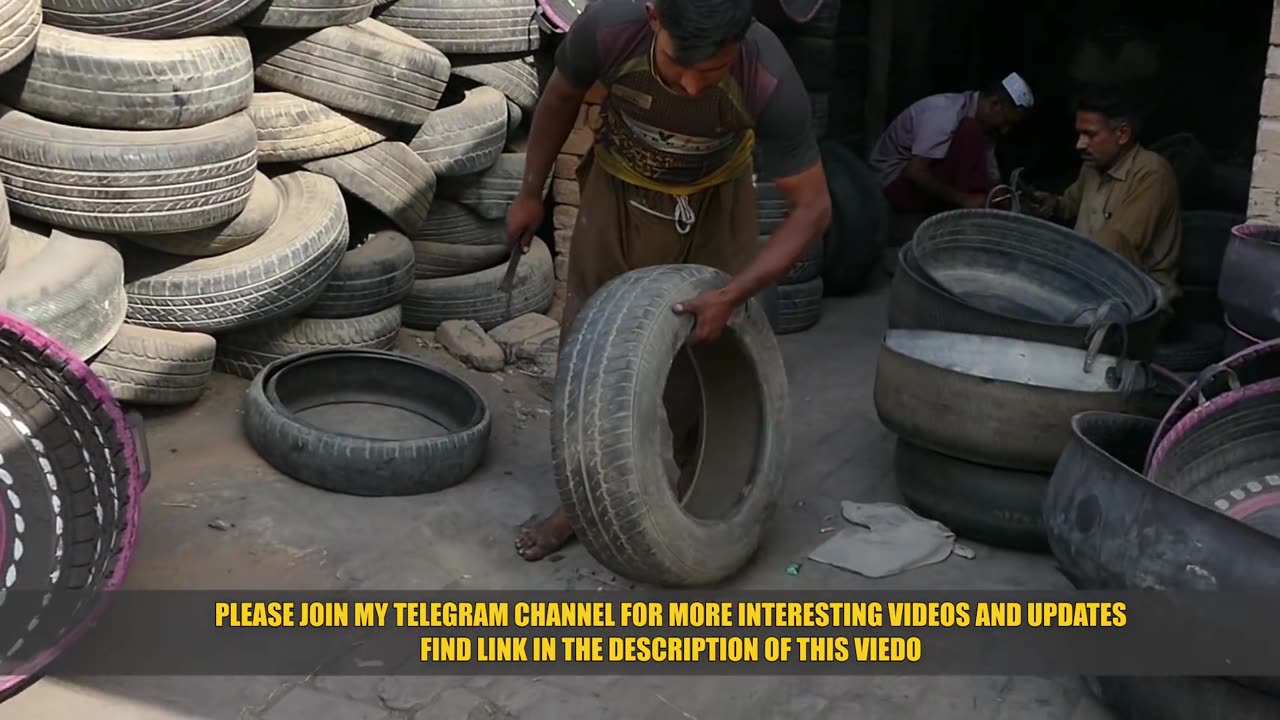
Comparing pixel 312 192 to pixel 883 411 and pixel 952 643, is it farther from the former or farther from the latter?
pixel 952 643

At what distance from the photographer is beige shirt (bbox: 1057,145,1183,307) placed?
16.8 ft

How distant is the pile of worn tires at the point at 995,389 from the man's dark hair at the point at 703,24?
1309 millimetres

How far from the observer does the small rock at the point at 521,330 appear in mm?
5430

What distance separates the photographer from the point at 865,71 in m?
8.00

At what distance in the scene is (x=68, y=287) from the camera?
3826 mm

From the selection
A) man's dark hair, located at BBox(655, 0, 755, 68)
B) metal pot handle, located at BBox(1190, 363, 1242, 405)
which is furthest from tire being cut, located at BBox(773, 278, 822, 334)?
man's dark hair, located at BBox(655, 0, 755, 68)

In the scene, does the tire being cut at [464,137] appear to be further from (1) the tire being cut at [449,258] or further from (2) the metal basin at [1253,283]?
(2) the metal basin at [1253,283]

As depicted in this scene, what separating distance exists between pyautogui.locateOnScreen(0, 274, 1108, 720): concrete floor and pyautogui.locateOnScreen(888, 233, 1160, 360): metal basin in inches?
23.7

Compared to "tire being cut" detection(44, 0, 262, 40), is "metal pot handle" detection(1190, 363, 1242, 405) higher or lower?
lower

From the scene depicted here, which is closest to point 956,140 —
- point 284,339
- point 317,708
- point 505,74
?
point 505,74

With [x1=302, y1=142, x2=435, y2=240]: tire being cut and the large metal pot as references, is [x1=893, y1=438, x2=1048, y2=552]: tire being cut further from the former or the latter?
[x1=302, y1=142, x2=435, y2=240]: tire being cut

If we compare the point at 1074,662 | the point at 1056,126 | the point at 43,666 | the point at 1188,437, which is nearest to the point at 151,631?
the point at 43,666

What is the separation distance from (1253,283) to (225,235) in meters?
3.36

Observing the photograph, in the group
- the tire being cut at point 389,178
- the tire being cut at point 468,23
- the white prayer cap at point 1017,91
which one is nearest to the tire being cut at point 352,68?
the tire being cut at point 389,178
